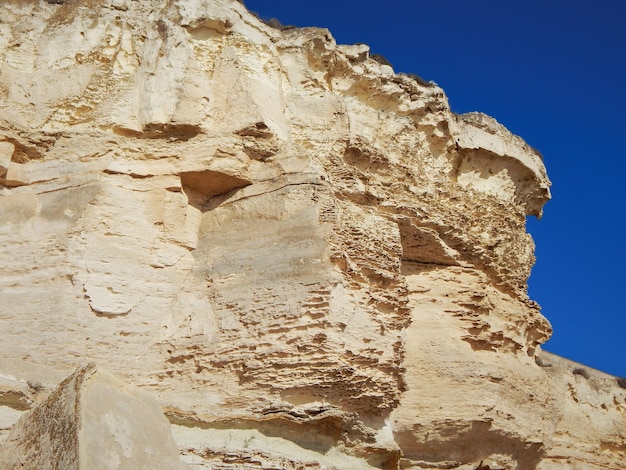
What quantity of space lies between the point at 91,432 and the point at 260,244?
4.04 meters

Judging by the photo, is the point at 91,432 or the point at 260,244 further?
the point at 260,244

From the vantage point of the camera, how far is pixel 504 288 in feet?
47.6

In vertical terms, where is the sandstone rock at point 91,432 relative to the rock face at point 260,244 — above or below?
below

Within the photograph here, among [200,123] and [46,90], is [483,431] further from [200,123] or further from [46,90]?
[46,90]

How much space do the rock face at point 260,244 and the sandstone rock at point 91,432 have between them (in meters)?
0.96

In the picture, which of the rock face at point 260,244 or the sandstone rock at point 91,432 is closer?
the sandstone rock at point 91,432

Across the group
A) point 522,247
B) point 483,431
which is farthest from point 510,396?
point 522,247

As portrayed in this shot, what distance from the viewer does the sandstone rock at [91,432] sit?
7426mm

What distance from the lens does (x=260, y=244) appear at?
36.2 ft

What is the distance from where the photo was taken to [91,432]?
7535 millimetres

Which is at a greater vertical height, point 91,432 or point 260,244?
point 260,244

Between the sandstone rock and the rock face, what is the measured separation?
957 mm

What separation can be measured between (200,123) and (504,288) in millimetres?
5927

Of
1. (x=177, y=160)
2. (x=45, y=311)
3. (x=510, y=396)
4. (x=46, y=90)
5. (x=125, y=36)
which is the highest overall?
(x=125, y=36)
